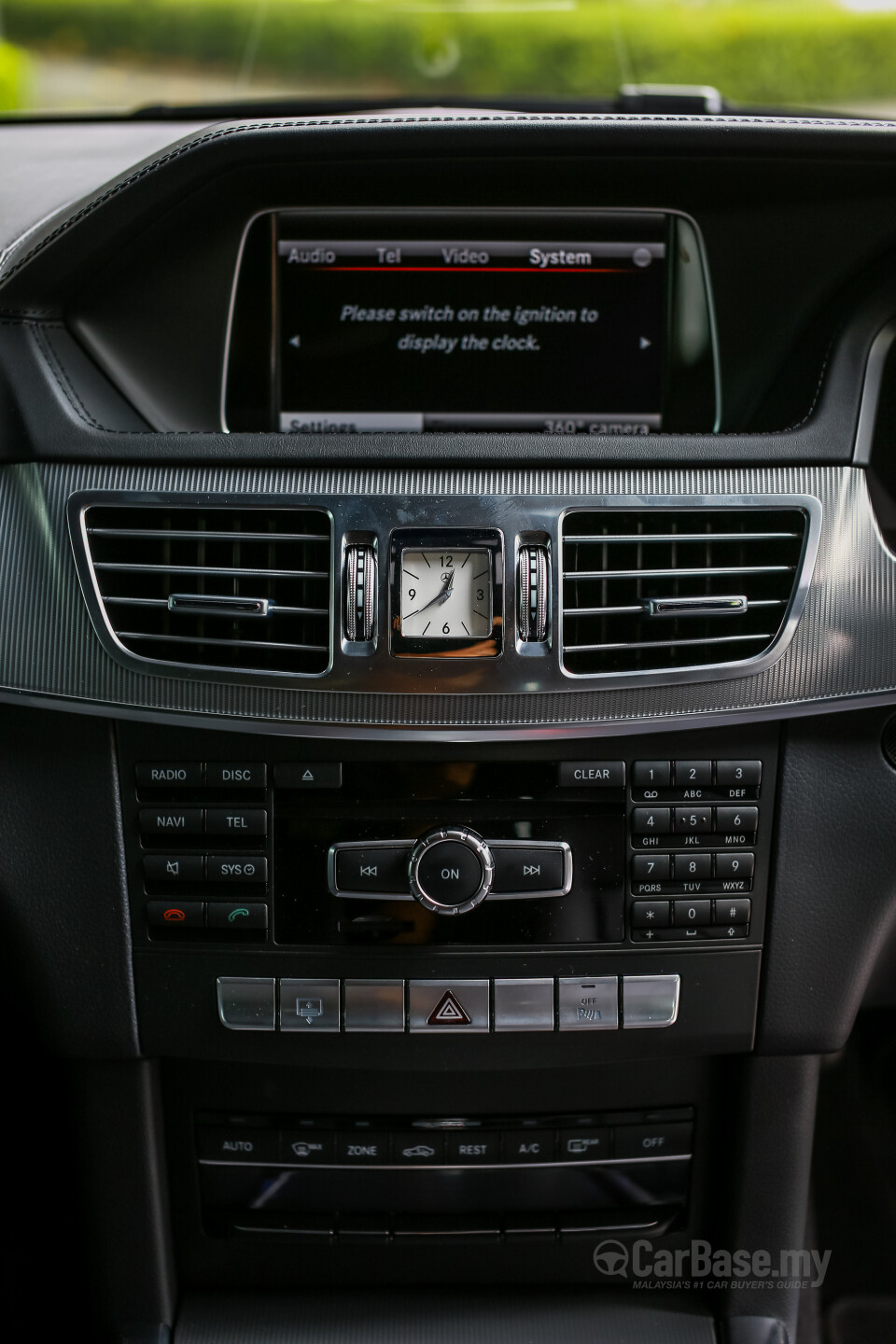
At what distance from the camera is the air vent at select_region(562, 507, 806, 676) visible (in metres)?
1.15

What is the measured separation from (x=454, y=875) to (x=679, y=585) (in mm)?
390

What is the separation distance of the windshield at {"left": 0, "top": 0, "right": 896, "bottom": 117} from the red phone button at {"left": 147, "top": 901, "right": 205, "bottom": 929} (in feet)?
3.78

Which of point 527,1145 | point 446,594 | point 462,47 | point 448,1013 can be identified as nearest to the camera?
point 446,594

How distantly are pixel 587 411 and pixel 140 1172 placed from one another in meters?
1.07

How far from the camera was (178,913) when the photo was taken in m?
1.25

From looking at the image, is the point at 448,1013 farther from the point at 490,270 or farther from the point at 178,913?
the point at 490,270

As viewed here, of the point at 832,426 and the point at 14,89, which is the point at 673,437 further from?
the point at 14,89

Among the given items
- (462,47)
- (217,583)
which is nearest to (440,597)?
(217,583)

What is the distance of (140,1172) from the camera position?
4.44 ft

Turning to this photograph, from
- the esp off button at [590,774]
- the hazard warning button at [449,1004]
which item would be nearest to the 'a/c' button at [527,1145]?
the hazard warning button at [449,1004]

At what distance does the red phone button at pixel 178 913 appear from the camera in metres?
1.25

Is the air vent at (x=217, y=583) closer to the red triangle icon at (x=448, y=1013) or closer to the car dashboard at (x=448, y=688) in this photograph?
the car dashboard at (x=448, y=688)

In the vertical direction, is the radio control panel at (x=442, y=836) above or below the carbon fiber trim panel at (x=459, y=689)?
below

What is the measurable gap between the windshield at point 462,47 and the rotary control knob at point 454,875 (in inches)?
42.0
